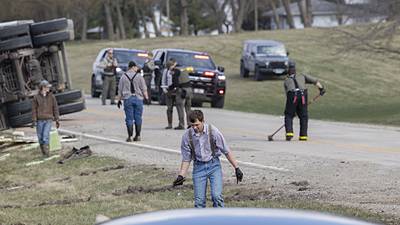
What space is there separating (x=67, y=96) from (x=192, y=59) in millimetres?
10121

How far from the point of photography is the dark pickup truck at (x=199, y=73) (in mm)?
30734

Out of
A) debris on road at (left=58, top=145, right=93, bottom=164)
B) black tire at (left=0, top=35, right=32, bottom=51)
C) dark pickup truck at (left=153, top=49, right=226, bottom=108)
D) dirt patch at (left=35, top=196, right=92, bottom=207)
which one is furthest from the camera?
dark pickup truck at (left=153, top=49, right=226, bottom=108)

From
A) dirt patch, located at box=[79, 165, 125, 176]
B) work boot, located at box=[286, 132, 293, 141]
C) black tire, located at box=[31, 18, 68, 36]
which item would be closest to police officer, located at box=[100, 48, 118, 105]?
black tire, located at box=[31, 18, 68, 36]

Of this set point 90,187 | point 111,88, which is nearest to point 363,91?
point 111,88

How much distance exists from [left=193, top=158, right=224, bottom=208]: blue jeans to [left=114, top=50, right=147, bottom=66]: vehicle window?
23.5 meters

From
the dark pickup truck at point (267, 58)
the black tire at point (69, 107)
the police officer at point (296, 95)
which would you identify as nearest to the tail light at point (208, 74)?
the black tire at point (69, 107)

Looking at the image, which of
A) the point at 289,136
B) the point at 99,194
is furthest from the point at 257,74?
the point at 99,194

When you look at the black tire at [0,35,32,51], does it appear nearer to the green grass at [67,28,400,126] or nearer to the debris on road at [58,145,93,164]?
the debris on road at [58,145,93,164]

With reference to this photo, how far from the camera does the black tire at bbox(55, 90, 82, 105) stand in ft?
71.9

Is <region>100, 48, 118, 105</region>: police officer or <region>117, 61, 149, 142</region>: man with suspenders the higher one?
<region>117, 61, 149, 142</region>: man with suspenders

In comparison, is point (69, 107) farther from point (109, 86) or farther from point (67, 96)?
point (109, 86)

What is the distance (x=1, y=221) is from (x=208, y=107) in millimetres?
22257

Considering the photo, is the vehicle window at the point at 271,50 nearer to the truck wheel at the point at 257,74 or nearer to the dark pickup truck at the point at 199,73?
the truck wheel at the point at 257,74

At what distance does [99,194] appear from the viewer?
13.2m
